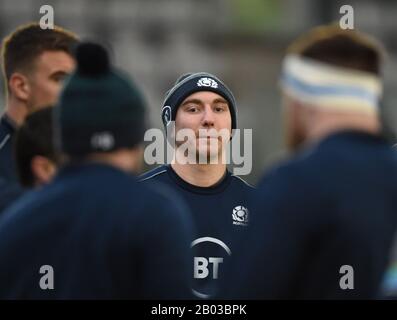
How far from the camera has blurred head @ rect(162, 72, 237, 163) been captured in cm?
671

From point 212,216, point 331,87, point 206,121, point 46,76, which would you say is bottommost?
point 331,87

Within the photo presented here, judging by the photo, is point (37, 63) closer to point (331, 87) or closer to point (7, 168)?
point (7, 168)

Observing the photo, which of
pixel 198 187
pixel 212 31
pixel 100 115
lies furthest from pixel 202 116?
pixel 212 31

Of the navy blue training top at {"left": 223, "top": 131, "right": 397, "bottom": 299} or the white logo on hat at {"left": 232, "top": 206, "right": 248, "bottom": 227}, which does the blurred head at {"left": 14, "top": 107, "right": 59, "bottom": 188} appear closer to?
the navy blue training top at {"left": 223, "top": 131, "right": 397, "bottom": 299}

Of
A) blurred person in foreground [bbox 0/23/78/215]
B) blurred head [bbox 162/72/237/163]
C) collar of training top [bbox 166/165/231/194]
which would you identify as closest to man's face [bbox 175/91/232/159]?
blurred head [bbox 162/72/237/163]

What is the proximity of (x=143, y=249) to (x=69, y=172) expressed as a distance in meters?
0.38

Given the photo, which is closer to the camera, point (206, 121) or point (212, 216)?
point (212, 216)

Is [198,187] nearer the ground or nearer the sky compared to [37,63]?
nearer the ground

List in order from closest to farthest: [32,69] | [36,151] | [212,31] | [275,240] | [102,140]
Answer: [275,240] → [102,140] → [36,151] → [32,69] → [212,31]

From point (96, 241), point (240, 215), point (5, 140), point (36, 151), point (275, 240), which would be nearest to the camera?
point (275, 240)

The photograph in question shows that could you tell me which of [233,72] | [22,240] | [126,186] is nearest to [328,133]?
[126,186]

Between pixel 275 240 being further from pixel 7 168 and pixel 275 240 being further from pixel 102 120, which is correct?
pixel 7 168

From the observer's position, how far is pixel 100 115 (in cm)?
449

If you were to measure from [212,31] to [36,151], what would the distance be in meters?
30.8
